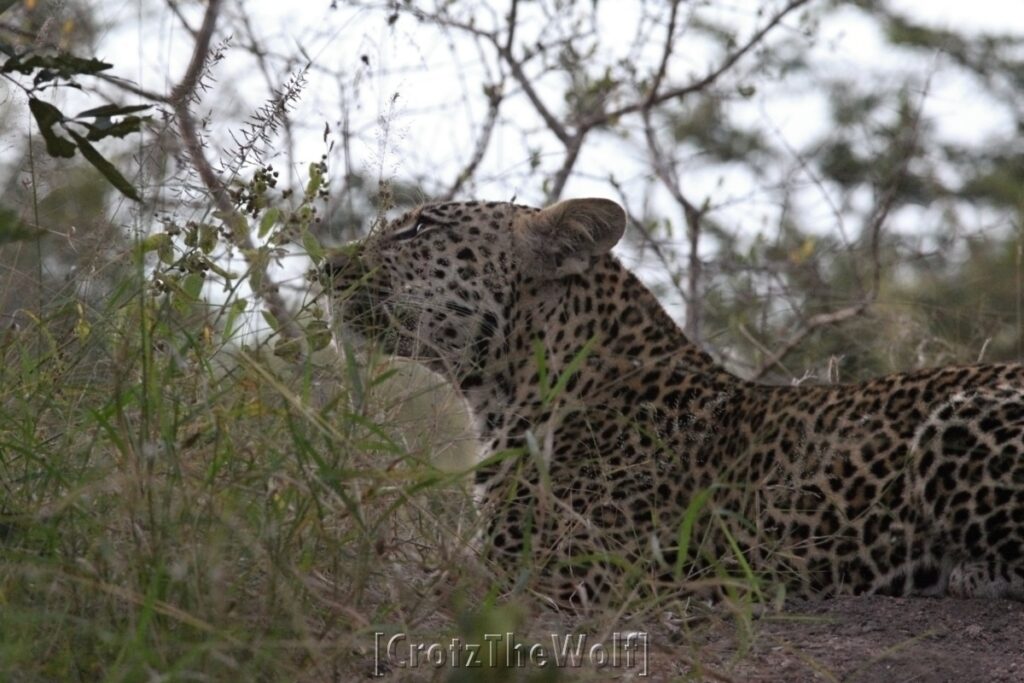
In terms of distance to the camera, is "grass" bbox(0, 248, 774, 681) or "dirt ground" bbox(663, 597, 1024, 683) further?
"dirt ground" bbox(663, 597, 1024, 683)

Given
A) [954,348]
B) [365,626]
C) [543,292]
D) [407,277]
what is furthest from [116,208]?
[954,348]

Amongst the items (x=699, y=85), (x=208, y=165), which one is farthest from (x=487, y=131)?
(x=208, y=165)

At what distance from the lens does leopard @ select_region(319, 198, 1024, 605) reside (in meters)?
5.36

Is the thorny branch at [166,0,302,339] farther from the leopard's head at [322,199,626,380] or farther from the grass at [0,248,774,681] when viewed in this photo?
the leopard's head at [322,199,626,380]

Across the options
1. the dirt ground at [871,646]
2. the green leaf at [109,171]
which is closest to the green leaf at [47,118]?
the green leaf at [109,171]

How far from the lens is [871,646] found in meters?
4.80

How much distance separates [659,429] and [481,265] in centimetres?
98

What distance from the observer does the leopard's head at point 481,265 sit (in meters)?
6.18

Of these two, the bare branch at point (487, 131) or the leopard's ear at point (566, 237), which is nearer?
the leopard's ear at point (566, 237)

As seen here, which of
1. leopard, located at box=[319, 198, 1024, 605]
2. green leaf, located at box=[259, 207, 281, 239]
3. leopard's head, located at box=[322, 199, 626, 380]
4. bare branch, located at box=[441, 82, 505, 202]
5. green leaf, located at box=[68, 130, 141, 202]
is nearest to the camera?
green leaf, located at box=[68, 130, 141, 202]

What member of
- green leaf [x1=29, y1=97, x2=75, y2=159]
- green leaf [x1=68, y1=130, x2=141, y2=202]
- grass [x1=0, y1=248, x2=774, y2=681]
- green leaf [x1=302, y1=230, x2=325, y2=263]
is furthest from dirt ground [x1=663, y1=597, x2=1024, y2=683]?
green leaf [x1=29, y1=97, x2=75, y2=159]

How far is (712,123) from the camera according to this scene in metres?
19.3

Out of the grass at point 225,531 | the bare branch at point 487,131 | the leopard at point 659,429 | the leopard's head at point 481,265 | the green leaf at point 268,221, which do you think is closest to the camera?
the grass at point 225,531

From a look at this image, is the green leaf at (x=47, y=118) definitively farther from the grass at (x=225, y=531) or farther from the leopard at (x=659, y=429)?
the leopard at (x=659, y=429)
